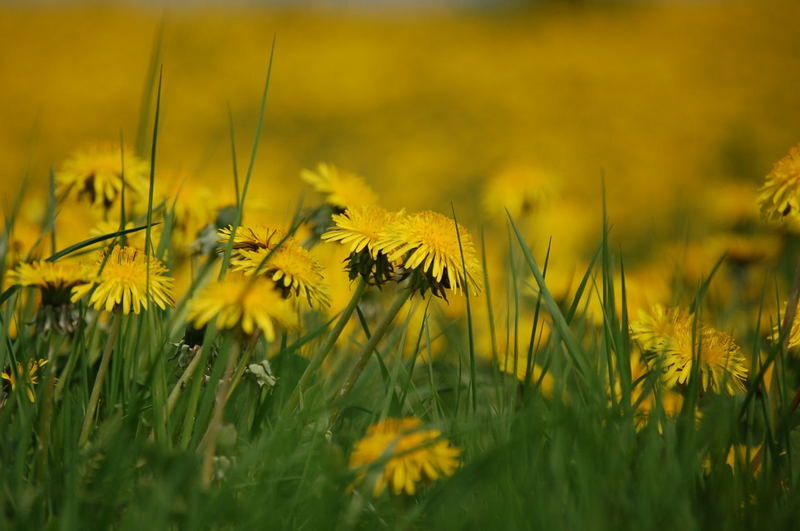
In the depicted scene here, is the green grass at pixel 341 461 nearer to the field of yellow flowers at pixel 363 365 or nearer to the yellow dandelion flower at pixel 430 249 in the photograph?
the field of yellow flowers at pixel 363 365

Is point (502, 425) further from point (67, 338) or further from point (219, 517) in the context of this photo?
point (67, 338)

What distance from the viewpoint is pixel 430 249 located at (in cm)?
108

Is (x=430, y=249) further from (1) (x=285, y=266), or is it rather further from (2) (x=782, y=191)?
(2) (x=782, y=191)

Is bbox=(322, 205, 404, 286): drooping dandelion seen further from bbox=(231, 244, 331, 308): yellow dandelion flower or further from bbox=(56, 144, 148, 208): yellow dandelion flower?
bbox=(56, 144, 148, 208): yellow dandelion flower

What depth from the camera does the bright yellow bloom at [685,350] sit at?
1.20m

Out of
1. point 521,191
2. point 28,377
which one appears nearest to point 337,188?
point 28,377

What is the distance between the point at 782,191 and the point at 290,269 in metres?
0.73

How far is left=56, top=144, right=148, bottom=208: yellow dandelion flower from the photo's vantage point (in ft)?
5.05

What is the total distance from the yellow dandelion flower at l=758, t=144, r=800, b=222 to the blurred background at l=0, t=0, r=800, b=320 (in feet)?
8.26

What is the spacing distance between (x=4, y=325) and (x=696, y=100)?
27.1ft

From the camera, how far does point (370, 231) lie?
44.3 inches

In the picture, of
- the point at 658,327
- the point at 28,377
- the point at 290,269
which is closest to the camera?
the point at 290,269

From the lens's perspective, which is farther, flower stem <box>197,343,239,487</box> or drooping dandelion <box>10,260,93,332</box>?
drooping dandelion <box>10,260,93,332</box>

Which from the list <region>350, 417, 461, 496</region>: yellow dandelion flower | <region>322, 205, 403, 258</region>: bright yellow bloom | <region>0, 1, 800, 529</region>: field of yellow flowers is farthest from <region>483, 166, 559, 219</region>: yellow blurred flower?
<region>350, 417, 461, 496</region>: yellow dandelion flower
